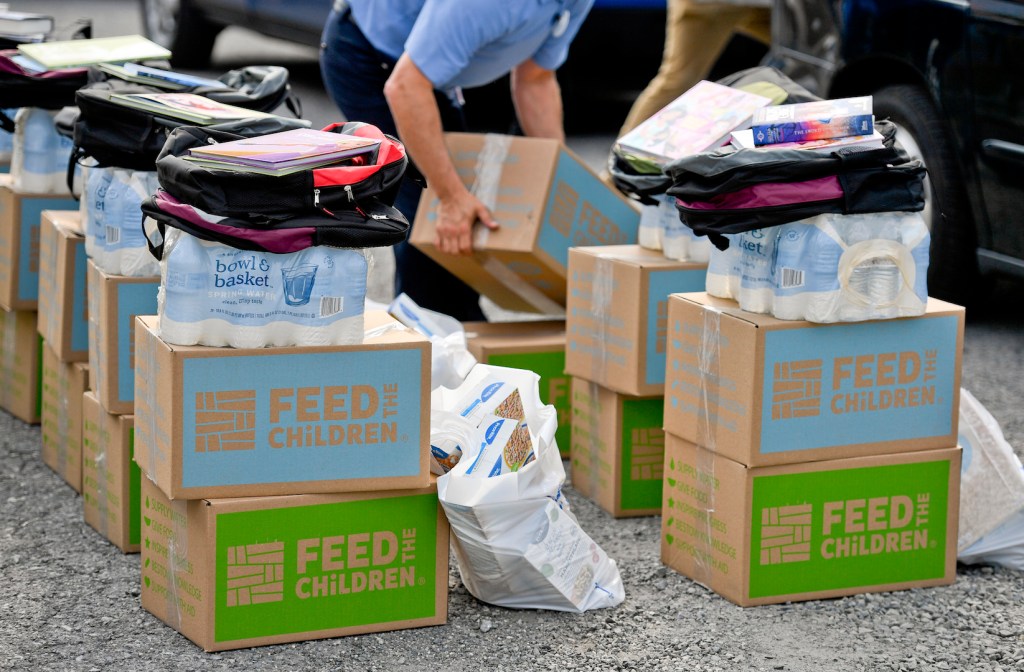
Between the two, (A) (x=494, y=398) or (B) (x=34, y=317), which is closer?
(A) (x=494, y=398)

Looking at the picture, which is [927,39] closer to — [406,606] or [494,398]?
[494,398]

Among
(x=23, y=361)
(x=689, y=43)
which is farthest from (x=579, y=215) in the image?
(x=689, y=43)

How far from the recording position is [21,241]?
4.38m

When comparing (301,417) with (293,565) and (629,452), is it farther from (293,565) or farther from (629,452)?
(629,452)

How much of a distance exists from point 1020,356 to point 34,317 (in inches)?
129

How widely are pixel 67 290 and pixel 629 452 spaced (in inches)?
59.1

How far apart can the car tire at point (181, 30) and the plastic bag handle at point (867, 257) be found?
25.3ft

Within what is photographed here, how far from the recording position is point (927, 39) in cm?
525

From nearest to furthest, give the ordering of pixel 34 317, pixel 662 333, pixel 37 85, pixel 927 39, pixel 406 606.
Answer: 1. pixel 406 606
2. pixel 662 333
3. pixel 37 85
4. pixel 34 317
5. pixel 927 39

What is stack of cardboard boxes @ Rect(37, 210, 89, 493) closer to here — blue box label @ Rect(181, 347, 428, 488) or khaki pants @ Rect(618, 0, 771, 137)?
blue box label @ Rect(181, 347, 428, 488)

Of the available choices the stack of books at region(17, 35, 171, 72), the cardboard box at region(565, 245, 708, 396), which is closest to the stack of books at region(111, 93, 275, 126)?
the stack of books at region(17, 35, 171, 72)

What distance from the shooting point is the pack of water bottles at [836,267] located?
3.19 meters

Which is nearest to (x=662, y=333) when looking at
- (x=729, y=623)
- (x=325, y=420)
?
(x=729, y=623)

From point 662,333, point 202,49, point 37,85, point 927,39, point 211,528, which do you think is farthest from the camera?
point 202,49
